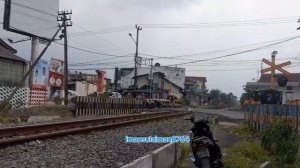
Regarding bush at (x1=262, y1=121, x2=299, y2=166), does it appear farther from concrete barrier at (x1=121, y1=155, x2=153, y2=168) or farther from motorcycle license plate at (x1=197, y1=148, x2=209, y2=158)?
motorcycle license plate at (x1=197, y1=148, x2=209, y2=158)

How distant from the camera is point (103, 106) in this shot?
31.4 m

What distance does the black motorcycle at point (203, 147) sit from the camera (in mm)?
6817

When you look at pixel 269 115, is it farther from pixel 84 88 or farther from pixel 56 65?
pixel 84 88

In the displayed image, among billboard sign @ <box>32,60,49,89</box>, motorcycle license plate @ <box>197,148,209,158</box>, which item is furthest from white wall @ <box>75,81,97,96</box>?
motorcycle license plate @ <box>197,148,209,158</box>

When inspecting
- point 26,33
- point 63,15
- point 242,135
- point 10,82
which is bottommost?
point 242,135

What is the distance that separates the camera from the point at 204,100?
352 ft

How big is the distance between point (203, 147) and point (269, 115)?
9673 mm

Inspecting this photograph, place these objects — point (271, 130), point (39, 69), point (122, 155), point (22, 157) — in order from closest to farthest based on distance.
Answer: point (22, 157) → point (122, 155) → point (271, 130) → point (39, 69)

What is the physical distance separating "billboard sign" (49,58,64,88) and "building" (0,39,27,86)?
30.7ft

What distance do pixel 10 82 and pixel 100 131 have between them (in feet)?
82.2

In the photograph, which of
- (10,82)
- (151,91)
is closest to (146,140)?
(10,82)

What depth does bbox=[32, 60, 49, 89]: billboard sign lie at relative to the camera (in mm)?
43750

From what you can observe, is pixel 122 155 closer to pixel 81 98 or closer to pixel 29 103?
pixel 81 98

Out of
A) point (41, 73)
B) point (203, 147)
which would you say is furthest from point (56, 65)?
point (203, 147)
